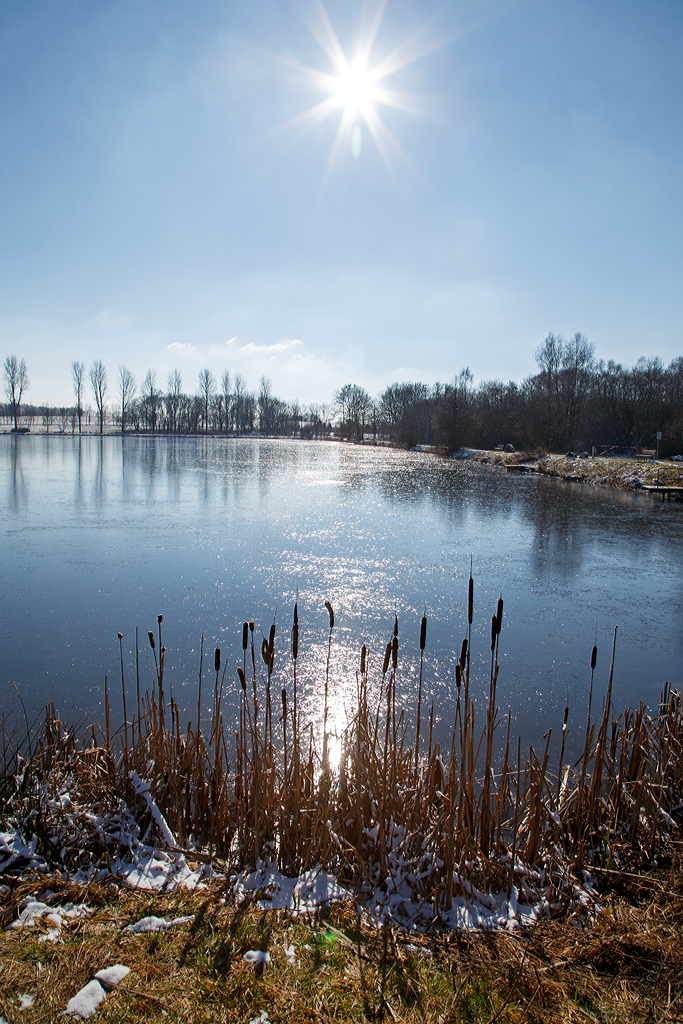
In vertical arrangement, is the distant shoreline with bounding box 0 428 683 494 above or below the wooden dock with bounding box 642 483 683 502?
above

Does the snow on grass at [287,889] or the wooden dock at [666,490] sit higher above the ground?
the wooden dock at [666,490]

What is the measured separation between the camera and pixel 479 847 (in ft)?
8.65

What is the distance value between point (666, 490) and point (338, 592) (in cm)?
1994

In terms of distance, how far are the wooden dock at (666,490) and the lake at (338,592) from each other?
3.96 metres

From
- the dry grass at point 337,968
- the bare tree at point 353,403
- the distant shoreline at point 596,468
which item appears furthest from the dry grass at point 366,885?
the bare tree at point 353,403

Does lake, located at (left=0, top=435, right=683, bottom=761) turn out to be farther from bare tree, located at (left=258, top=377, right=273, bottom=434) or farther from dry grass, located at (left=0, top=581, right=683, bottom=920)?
bare tree, located at (left=258, top=377, right=273, bottom=434)

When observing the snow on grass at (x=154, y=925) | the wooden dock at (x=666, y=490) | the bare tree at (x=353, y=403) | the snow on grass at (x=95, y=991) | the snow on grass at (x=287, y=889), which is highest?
the bare tree at (x=353, y=403)

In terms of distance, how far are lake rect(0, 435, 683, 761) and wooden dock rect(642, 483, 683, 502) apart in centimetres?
396

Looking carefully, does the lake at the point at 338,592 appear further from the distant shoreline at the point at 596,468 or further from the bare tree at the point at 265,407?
the bare tree at the point at 265,407

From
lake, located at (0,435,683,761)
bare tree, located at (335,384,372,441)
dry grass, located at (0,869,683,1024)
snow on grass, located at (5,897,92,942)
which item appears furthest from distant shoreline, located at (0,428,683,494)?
bare tree, located at (335,384,372,441)

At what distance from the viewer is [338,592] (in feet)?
28.7

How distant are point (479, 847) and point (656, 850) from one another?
2.97 ft

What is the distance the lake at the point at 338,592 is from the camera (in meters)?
5.64

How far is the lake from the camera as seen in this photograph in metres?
5.64
